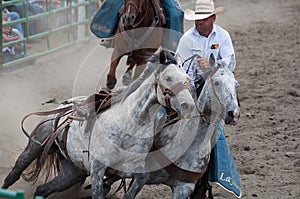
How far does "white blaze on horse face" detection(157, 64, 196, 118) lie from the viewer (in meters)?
5.13

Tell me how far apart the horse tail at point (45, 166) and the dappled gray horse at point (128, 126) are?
0.21 metres

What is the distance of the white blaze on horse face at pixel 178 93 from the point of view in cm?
513

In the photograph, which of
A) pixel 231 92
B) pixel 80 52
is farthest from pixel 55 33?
pixel 231 92

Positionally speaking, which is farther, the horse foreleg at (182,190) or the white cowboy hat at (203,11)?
the white cowboy hat at (203,11)

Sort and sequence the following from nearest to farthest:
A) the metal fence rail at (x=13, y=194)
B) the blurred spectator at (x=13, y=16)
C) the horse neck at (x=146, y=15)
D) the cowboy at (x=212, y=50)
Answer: the metal fence rail at (x=13, y=194) → the cowboy at (x=212, y=50) → the horse neck at (x=146, y=15) → the blurred spectator at (x=13, y=16)

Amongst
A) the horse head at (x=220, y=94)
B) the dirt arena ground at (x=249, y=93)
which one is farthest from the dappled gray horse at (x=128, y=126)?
the dirt arena ground at (x=249, y=93)

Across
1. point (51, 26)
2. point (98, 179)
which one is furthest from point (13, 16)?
point (98, 179)

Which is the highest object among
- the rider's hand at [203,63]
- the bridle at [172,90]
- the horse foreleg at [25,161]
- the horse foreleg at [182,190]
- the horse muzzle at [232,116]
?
the rider's hand at [203,63]

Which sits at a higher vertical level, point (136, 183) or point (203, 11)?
point (203, 11)

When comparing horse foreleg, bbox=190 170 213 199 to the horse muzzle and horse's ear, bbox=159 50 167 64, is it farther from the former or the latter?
horse's ear, bbox=159 50 167 64

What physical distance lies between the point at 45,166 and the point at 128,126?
1.45 meters

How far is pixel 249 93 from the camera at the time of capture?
32.7 ft

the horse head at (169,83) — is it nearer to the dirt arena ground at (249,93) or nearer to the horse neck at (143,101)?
the horse neck at (143,101)

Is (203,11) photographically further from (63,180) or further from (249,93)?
(249,93)
